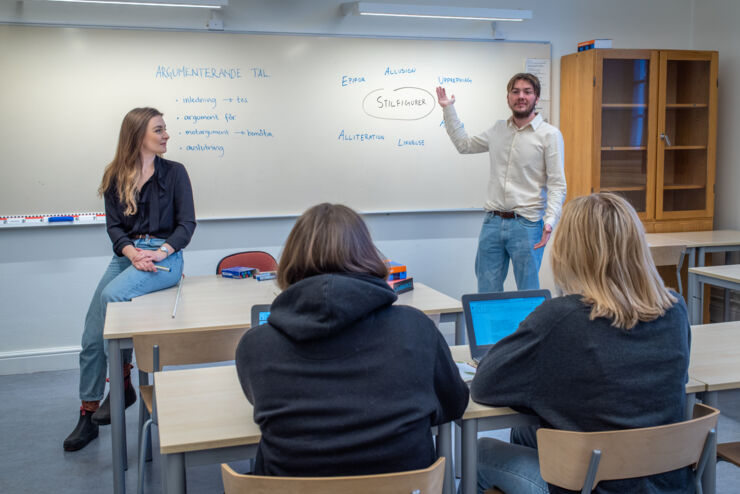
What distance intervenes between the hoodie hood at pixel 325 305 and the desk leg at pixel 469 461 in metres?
0.53

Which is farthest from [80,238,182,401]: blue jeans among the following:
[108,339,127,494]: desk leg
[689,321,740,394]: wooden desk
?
[689,321,740,394]: wooden desk

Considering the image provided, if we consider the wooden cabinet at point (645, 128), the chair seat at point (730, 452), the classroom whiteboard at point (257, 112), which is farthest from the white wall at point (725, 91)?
the chair seat at point (730, 452)

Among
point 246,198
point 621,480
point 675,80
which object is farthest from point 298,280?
point 675,80

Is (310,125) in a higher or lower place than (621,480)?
higher

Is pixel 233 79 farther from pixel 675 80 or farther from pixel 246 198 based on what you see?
pixel 675 80

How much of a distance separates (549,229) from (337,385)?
8.15 ft

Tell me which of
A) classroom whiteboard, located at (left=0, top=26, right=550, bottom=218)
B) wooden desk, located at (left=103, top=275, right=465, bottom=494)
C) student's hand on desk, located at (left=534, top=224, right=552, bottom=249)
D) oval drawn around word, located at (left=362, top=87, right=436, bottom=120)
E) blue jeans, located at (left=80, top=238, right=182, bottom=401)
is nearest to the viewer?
wooden desk, located at (left=103, top=275, right=465, bottom=494)


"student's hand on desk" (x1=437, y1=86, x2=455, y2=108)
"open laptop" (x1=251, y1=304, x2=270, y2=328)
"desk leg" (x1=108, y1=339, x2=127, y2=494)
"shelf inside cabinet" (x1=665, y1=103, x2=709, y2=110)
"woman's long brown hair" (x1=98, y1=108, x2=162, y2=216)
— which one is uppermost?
"shelf inside cabinet" (x1=665, y1=103, x2=709, y2=110)

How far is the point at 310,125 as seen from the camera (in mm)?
4469

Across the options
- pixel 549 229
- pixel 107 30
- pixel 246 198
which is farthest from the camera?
pixel 246 198

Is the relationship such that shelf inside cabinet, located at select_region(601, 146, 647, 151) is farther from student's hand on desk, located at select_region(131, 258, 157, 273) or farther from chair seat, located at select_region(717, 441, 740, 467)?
student's hand on desk, located at select_region(131, 258, 157, 273)

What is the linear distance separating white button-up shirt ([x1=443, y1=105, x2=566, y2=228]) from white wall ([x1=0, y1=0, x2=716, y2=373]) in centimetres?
98

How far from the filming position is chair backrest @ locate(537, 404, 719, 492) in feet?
4.70

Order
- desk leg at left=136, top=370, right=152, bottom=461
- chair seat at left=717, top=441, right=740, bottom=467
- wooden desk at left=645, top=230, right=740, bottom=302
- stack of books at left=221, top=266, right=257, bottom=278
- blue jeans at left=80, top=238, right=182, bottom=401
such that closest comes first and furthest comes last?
chair seat at left=717, top=441, right=740, bottom=467
desk leg at left=136, top=370, right=152, bottom=461
blue jeans at left=80, top=238, right=182, bottom=401
stack of books at left=221, top=266, right=257, bottom=278
wooden desk at left=645, top=230, right=740, bottom=302
